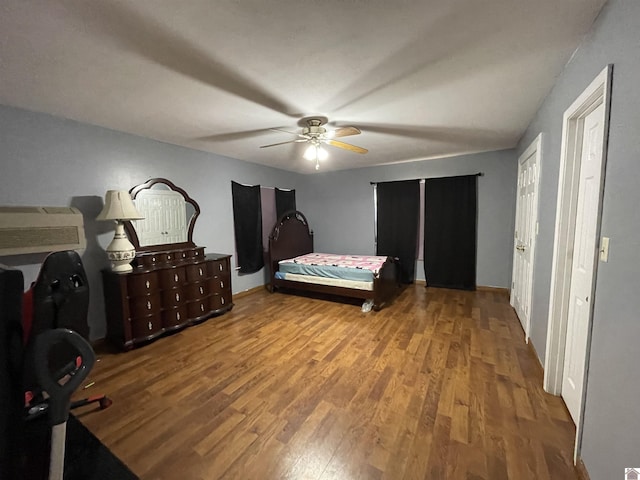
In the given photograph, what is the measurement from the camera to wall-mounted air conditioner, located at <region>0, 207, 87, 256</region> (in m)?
2.08

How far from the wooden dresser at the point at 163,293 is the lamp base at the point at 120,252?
0.27 ft

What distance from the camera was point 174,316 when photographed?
297 centimetres

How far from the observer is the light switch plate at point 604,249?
116 centimetres

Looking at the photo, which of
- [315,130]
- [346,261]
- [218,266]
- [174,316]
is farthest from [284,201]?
[174,316]

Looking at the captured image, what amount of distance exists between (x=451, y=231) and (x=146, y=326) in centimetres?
445

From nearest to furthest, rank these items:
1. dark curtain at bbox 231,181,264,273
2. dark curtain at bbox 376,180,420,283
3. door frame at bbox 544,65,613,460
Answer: door frame at bbox 544,65,613,460 < dark curtain at bbox 231,181,264,273 < dark curtain at bbox 376,180,420,283

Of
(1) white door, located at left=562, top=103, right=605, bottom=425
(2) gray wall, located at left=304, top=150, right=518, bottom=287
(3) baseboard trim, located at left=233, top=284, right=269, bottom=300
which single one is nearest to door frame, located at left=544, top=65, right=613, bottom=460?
(1) white door, located at left=562, top=103, right=605, bottom=425

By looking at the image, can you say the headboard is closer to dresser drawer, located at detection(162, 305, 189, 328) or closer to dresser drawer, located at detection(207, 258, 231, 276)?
dresser drawer, located at detection(207, 258, 231, 276)

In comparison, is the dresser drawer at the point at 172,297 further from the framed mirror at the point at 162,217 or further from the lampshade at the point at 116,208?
the lampshade at the point at 116,208

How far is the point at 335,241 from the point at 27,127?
4.48 metres

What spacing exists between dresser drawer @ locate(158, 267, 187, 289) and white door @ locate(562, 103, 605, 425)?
11.3 feet

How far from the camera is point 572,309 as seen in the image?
5.72ft

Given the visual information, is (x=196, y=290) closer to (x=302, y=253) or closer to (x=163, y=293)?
(x=163, y=293)

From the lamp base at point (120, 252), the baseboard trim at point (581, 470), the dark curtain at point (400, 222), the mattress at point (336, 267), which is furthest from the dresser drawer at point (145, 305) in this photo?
the dark curtain at point (400, 222)
